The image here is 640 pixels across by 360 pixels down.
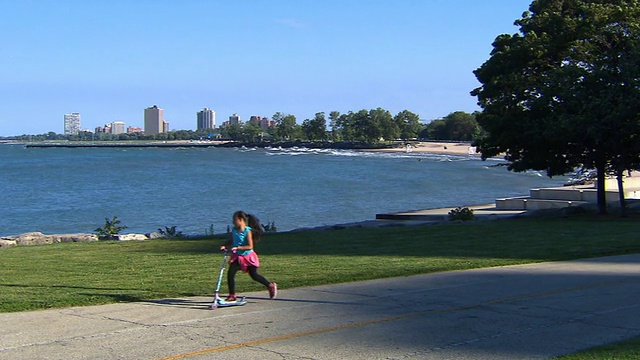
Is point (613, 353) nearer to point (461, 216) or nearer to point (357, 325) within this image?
point (357, 325)

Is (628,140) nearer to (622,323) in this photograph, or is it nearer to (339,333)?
(622,323)

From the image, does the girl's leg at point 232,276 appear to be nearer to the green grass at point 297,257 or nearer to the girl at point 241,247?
the girl at point 241,247

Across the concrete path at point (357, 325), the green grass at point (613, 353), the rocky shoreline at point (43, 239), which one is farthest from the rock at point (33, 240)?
the green grass at point (613, 353)

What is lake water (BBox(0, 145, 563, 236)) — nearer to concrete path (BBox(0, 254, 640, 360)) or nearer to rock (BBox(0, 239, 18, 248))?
rock (BBox(0, 239, 18, 248))

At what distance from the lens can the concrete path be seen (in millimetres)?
7910

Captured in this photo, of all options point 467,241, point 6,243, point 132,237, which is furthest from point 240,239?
point 132,237

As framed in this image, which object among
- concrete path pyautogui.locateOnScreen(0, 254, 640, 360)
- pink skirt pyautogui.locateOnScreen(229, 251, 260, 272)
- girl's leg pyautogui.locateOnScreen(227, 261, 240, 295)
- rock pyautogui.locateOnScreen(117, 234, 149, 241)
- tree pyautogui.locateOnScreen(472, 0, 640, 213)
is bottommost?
rock pyautogui.locateOnScreen(117, 234, 149, 241)

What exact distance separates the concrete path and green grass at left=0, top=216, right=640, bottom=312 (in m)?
1.21

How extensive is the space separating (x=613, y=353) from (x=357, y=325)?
9.67ft

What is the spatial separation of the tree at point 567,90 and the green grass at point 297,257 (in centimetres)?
317

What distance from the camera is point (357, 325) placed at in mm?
9266

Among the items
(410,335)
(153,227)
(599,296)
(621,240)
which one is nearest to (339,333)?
(410,335)

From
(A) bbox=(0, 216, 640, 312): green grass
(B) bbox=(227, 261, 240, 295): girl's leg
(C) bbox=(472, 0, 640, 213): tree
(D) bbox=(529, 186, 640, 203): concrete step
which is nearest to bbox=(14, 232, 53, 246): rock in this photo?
(A) bbox=(0, 216, 640, 312): green grass

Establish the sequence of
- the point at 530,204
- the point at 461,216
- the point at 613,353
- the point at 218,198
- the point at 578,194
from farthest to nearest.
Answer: the point at 218,198 < the point at 578,194 < the point at 530,204 < the point at 461,216 < the point at 613,353
